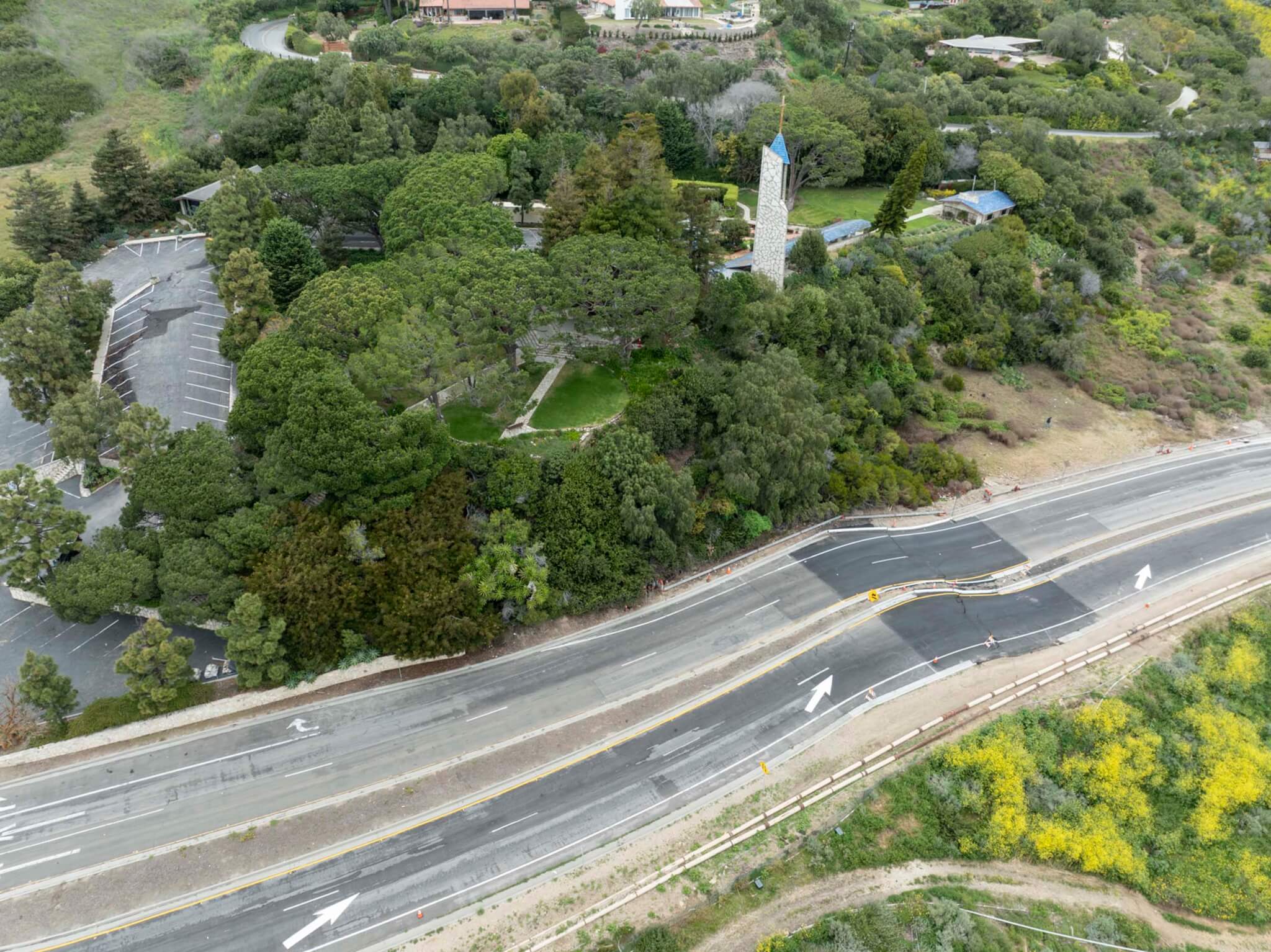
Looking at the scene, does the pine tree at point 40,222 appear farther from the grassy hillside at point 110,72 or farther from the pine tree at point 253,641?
the pine tree at point 253,641

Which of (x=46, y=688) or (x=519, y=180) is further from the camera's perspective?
(x=519, y=180)

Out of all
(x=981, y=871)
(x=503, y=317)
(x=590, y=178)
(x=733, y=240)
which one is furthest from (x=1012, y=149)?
(x=981, y=871)

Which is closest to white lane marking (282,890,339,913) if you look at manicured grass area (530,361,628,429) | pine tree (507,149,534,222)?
manicured grass area (530,361,628,429)

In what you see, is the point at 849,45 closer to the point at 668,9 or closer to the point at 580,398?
the point at 668,9

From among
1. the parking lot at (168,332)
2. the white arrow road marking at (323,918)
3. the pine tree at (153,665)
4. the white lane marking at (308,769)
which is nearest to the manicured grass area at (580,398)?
the parking lot at (168,332)

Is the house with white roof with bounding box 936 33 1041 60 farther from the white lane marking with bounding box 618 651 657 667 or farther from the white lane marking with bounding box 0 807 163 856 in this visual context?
the white lane marking with bounding box 0 807 163 856

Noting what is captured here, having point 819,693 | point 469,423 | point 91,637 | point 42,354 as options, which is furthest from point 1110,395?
point 42,354
